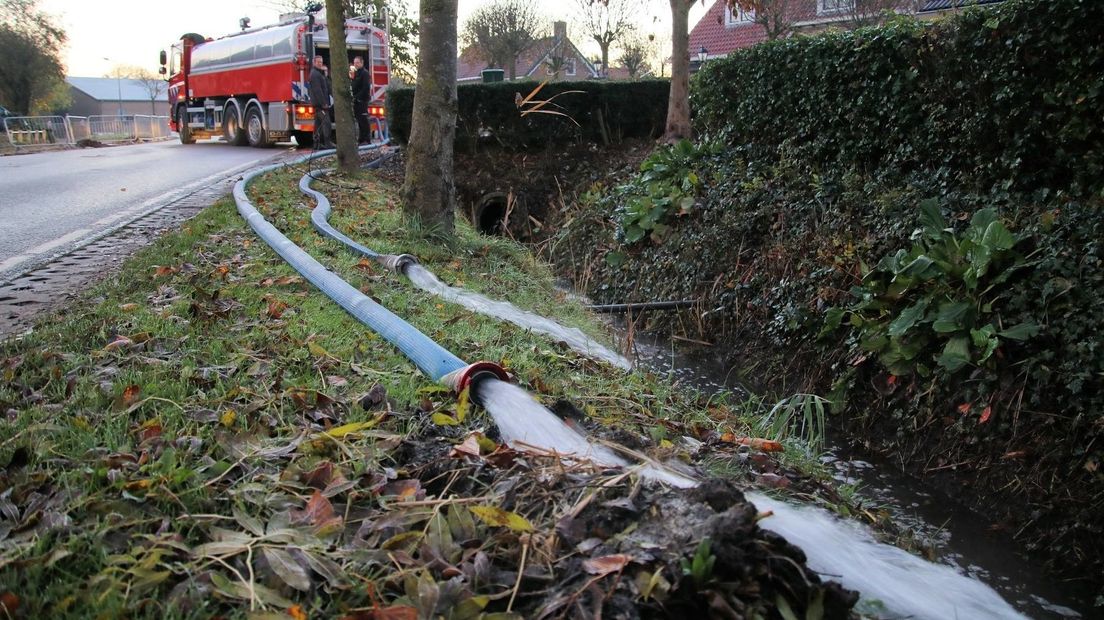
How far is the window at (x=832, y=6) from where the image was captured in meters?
24.9

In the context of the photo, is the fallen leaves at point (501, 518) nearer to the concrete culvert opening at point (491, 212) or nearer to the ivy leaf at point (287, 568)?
the ivy leaf at point (287, 568)

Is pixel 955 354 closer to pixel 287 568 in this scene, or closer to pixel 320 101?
pixel 287 568

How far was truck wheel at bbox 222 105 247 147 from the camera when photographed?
71.1 ft

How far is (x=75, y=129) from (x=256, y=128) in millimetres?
13146

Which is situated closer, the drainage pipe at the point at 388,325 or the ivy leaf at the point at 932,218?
the drainage pipe at the point at 388,325

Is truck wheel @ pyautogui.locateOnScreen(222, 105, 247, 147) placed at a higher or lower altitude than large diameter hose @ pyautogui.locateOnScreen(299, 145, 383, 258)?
higher

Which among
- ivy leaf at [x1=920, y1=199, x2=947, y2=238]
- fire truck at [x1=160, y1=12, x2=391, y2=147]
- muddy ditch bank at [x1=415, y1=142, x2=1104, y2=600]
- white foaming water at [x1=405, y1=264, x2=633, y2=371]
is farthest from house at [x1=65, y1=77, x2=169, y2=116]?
ivy leaf at [x1=920, y1=199, x2=947, y2=238]

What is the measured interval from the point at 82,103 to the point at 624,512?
3425 inches

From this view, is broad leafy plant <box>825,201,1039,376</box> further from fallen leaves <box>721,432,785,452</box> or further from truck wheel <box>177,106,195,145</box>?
truck wheel <box>177,106,195,145</box>

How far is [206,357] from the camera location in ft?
12.1

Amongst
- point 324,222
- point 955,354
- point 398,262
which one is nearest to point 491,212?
point 324,222

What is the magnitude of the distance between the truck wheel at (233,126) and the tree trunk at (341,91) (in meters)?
10.9

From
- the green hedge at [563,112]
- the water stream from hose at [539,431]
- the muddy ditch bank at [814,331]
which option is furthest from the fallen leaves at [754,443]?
the green hedge at [563,112]

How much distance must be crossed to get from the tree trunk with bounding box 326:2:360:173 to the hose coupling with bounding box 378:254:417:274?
20.4 ft
